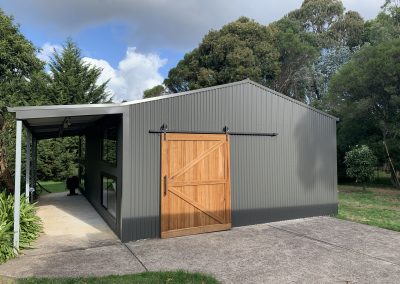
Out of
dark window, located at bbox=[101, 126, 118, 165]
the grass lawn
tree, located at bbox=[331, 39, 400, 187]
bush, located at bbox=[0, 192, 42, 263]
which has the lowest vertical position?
the grass lawn

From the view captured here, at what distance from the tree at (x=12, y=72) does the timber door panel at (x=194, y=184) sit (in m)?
8.07

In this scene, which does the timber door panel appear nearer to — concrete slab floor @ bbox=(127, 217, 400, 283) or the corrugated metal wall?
the corrugated metal wall

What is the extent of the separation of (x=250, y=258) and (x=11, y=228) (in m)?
4.19

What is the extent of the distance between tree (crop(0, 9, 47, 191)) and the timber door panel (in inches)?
318

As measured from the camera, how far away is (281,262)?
5.00 meters

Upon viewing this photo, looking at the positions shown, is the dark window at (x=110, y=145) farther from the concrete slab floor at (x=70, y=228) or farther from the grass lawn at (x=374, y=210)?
the grass lawn at (x=374, y=210)

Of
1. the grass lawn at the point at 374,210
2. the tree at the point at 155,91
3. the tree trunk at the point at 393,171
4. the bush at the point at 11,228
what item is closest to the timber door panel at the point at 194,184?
the bush at the point at 11,228

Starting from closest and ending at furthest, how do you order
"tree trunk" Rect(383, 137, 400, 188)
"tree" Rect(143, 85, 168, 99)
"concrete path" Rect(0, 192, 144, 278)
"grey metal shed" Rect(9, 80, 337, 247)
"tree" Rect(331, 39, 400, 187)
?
"concrete path" Rect(0, 192, 144, 278) < "grey metal shed" Rect(9, 80, 337, 247) < "tree" Rect(331, 39, 400, 187) < "tree trunk" Rect(383, 137, 400, 188) < "tree" Rect(143, 85, 168, 99)

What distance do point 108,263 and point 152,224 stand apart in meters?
1.58

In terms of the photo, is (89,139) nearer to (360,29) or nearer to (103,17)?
(103,17)

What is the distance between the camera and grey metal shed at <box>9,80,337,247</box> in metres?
6.27

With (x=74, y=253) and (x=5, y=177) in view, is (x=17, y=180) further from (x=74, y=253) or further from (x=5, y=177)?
(x=5, y=177)

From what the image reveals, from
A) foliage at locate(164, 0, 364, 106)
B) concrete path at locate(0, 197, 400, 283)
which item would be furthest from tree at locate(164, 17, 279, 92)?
concrete path at locate(0, 197, 400, 283)

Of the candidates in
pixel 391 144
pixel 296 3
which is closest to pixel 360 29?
pixel 296 3
